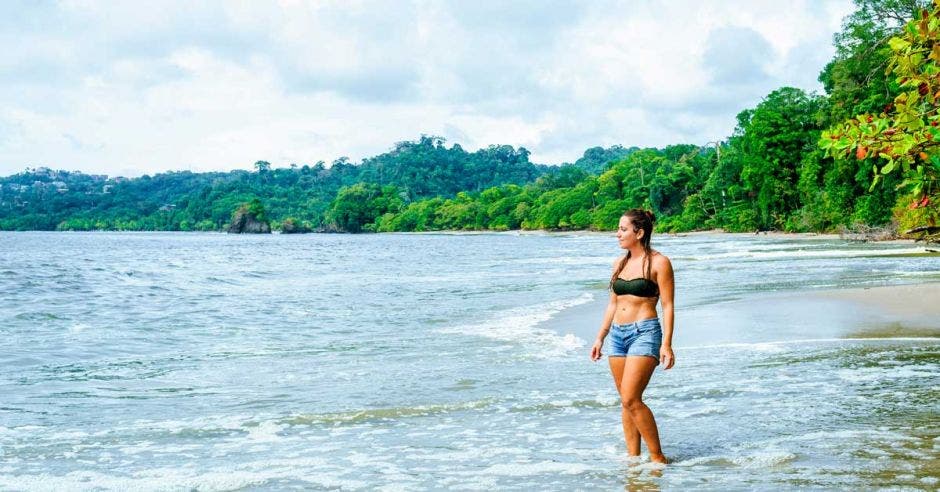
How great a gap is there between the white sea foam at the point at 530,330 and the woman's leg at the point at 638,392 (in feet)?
18.9

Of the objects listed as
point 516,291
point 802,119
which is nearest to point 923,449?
point 516,291

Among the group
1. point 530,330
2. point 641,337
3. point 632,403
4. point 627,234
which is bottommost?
point 530,330

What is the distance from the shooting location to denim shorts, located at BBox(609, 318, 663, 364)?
608 cm

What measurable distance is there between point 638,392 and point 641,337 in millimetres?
402

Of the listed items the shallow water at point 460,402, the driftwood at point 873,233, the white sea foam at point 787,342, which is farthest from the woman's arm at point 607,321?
the driftwood at point 873,233

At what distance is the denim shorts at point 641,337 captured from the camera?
20.0ft

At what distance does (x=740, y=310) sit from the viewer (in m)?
15.9

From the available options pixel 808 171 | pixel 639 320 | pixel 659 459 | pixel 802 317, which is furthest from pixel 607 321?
pixel 808 171

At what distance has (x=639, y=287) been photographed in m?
6.13

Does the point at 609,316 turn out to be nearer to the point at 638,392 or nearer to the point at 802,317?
the point at 638,392

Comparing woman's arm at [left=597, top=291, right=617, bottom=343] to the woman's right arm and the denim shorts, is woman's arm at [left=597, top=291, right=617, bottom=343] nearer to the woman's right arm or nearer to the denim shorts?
the woman's right arm

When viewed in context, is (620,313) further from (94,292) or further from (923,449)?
(94,292)

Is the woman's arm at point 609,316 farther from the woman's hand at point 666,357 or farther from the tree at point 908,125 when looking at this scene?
the tree at point 908,125

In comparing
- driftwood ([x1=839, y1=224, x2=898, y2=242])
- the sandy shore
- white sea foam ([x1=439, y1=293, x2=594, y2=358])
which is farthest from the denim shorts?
driftwood ([x1=839, y1=224, x2=898, y2=242])
